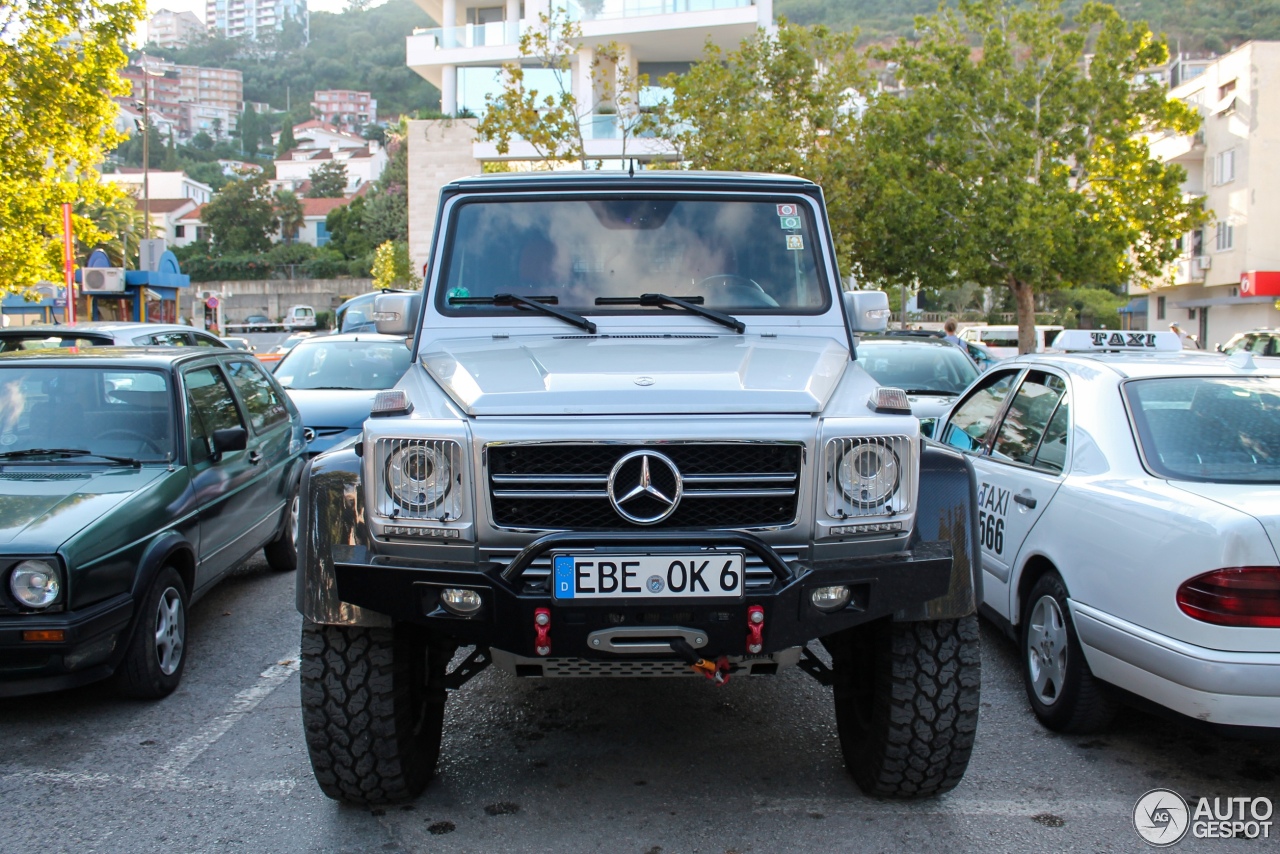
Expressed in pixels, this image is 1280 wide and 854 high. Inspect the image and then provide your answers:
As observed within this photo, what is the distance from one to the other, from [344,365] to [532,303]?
7501 mm

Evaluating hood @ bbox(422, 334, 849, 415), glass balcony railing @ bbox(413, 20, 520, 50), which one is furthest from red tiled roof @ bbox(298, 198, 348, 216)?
hood @ bbox(422, 334, 849, 415)

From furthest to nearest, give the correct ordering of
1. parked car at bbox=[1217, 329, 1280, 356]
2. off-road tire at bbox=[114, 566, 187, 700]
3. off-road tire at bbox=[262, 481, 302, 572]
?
parked car at bbox=[1217, 329, 1280, 356]
off-road tire at bbox=[262, 481, 302, 572]
off-road tire at bbox=[114, 566, 187, 700]

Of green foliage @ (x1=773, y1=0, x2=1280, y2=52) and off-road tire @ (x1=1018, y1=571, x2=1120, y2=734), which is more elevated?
green foliage @ (x1=773, y1=0, x2=1280, y2=52)

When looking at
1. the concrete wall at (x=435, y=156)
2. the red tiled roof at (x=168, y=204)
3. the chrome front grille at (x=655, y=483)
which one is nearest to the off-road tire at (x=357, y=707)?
the chrome front grille at (x=655, y=483)

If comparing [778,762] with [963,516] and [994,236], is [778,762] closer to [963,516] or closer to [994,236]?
[963,516]

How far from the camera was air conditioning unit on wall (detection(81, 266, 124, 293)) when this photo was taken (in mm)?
20891

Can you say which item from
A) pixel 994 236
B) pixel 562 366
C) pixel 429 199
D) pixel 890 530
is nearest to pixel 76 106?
pixel 562 366

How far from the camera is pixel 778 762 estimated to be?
4.27 m

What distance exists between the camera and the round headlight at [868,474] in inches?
132

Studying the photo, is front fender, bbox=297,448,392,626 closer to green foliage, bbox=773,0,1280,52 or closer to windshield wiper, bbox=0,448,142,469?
windshield wiper, bbox=0,448,142,469

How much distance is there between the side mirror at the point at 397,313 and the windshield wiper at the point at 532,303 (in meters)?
0.21

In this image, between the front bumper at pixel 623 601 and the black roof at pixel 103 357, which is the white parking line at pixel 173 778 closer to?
the front bumper at pixel 623 601

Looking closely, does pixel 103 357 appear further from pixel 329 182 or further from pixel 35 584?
pixel 329 182

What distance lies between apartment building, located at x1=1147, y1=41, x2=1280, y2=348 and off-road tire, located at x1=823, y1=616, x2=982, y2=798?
38299mm
